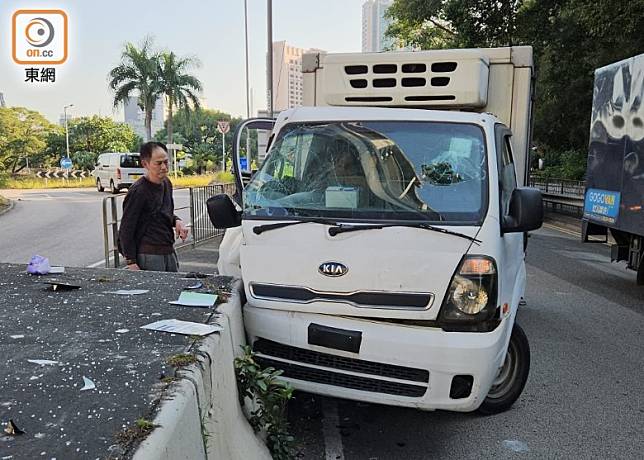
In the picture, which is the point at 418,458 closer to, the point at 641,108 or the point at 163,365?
the point at 163,365

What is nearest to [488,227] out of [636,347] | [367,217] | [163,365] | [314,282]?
[367,217]

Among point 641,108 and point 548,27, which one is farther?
point 548,27

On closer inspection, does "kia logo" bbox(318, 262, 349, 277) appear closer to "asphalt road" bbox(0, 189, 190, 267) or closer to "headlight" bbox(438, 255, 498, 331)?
"headlight" bbox(438, 255, 498, 331)

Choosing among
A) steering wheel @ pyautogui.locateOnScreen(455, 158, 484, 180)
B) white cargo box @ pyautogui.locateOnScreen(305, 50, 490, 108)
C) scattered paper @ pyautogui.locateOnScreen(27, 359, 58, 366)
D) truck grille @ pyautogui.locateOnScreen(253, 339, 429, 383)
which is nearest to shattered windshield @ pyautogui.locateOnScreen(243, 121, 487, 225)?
steering wheel @ pyautogui.locateOnScreen(455, 158, 484, 180)

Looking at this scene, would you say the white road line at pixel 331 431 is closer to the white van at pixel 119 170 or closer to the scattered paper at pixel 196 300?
the scattered paper at pixel 196 300

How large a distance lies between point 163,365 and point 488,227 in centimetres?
204

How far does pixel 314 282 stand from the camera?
3.58 metres

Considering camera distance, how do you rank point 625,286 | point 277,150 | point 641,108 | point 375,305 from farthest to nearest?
point 625,286
point 641,108
point 277,150
point 375,305

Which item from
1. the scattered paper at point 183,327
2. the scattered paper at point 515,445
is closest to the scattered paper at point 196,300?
the scattered paper at point 183,327

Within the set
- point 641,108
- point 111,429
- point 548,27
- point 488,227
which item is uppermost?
point 548,27

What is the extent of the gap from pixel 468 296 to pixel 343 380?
2.92ft

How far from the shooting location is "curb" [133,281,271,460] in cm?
210

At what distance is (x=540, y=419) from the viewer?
427cm

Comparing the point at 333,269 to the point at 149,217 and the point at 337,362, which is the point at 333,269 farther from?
the point at 149,217
